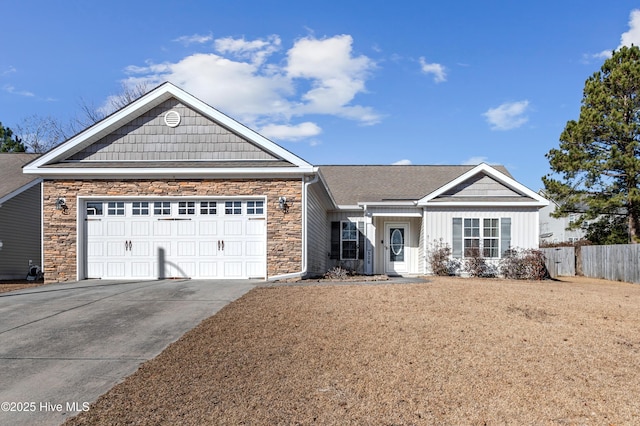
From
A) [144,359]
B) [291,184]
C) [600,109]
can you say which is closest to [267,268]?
[291,184]

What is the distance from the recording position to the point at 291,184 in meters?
13.4

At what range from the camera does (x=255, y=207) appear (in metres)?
13.5

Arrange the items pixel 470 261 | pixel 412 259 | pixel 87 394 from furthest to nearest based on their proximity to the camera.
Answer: pixel 412 259 → pixel 470 261 → pixel 87 394

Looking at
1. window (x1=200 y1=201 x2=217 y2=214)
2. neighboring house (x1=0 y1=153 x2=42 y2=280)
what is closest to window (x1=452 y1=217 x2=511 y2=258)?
window (x1=200 y1=201 x2=217 y2=214)

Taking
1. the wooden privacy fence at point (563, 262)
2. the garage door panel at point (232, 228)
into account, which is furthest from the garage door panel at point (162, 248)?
the wooden privacy fence at point (563, 262)

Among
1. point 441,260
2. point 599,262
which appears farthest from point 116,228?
point 599,262

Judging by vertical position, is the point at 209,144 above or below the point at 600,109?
below

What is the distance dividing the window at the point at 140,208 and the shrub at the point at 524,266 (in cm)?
1133

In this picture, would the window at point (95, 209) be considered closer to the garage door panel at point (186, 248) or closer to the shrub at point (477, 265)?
the garage door panel at point (186, 248)

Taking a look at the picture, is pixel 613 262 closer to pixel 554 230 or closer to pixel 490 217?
pixel 490 217

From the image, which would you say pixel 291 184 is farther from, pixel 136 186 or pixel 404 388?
pixel 404 388

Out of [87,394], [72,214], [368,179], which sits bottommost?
[87,394]

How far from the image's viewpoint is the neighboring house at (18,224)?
18.0 m

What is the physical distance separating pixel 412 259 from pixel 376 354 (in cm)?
1350
